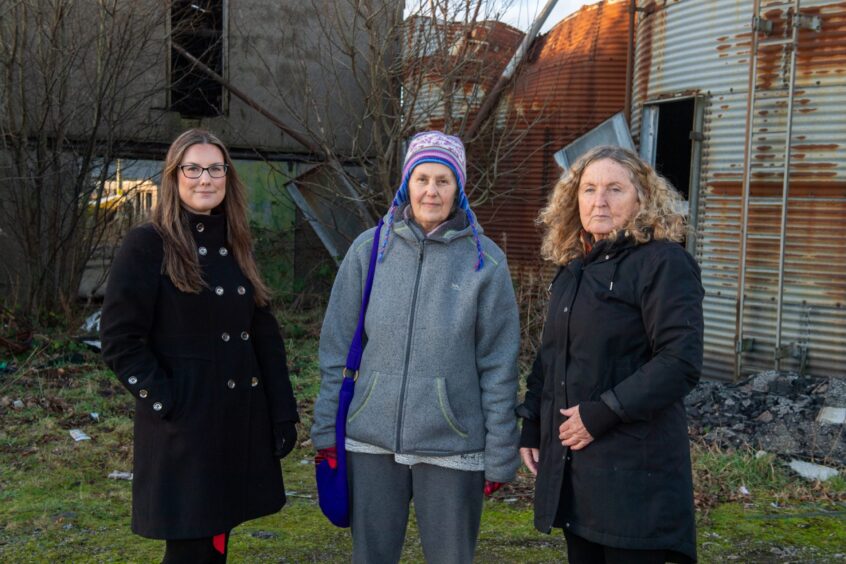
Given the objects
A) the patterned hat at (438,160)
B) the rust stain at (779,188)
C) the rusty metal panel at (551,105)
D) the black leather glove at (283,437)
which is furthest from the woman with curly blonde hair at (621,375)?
the rusty metal panel at (551,105)

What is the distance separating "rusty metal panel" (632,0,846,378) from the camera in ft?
22.6

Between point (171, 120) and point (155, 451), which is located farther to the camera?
point (171, 120)

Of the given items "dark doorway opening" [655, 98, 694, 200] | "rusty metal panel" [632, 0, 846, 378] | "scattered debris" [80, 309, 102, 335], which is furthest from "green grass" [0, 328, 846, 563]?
"dark doorway opening" [655, 98, 694, 200]

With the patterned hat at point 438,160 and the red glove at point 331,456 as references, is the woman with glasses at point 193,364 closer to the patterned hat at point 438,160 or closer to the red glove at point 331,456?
the red glove at point 331,456

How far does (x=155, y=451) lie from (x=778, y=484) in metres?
3.93

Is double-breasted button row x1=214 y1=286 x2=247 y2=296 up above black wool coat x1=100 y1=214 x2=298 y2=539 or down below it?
above

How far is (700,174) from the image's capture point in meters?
7.84

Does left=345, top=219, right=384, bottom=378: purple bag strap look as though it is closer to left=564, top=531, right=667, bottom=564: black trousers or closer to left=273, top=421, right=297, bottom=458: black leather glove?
left=273, top=421, right=297, bottom=458: black leather glove

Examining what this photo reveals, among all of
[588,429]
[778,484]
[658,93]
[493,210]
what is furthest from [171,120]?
[588,429]

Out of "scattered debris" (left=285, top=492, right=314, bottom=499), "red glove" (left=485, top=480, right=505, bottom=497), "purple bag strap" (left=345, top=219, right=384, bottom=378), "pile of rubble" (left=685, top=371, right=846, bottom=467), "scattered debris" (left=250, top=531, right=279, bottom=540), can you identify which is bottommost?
"scattered debris" (left=285, top=492, right=314, bottom=499)

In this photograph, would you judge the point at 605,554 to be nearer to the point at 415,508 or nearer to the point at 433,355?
the point at 415,508

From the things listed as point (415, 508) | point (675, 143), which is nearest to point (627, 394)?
point (415, 508)

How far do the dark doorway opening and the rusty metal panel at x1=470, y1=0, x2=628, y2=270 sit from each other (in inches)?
43.5

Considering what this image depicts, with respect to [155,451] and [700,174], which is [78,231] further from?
[155,451]
